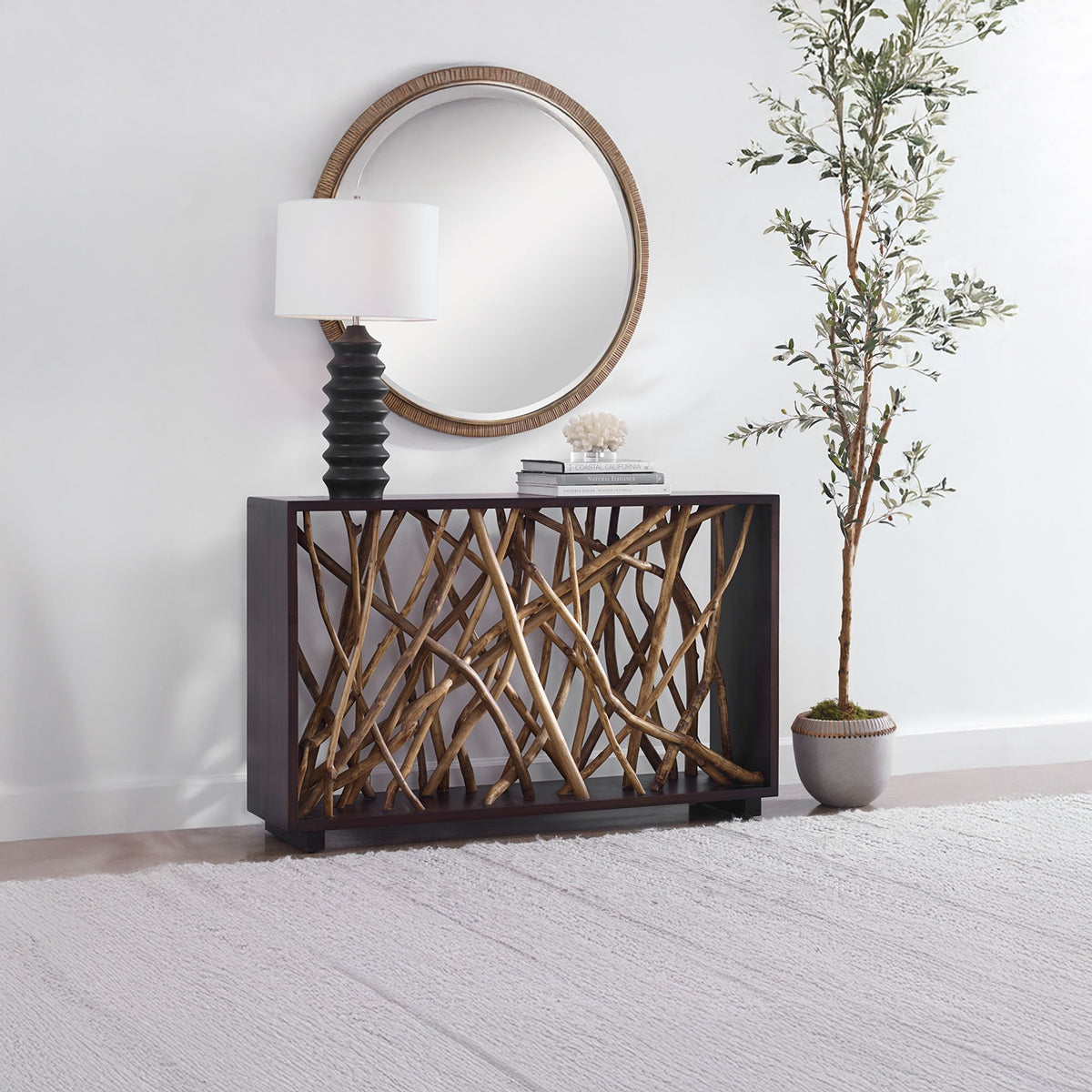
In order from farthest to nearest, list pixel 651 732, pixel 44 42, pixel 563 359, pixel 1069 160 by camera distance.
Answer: pixel 1069 160, pixel 563 359, pixel 651 732, pixel 44 42

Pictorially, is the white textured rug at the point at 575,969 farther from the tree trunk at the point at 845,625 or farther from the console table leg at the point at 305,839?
the tree trunk at the point at 845,625

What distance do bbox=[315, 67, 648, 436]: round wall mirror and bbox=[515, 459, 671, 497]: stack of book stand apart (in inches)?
11.4

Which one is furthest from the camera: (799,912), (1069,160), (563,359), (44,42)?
(1069,160)

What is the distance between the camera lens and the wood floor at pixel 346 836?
10.2 ft

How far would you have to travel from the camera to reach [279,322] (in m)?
3.49

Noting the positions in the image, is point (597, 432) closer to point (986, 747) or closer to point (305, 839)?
point (305, 839)

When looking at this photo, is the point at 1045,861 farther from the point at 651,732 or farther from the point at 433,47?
the point at 433,47

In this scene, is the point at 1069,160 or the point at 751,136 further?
the point at 1069,160

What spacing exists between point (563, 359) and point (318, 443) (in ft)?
2.16

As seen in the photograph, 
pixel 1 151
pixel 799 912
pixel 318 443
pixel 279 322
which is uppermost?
pixel 1 151

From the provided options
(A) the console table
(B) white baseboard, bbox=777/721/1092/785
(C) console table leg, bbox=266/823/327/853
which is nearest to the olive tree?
(A) the console table

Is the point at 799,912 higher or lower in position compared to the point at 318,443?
lower

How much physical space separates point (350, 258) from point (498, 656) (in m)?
0.94

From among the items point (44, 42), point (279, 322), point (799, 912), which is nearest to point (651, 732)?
point (799, 912)
